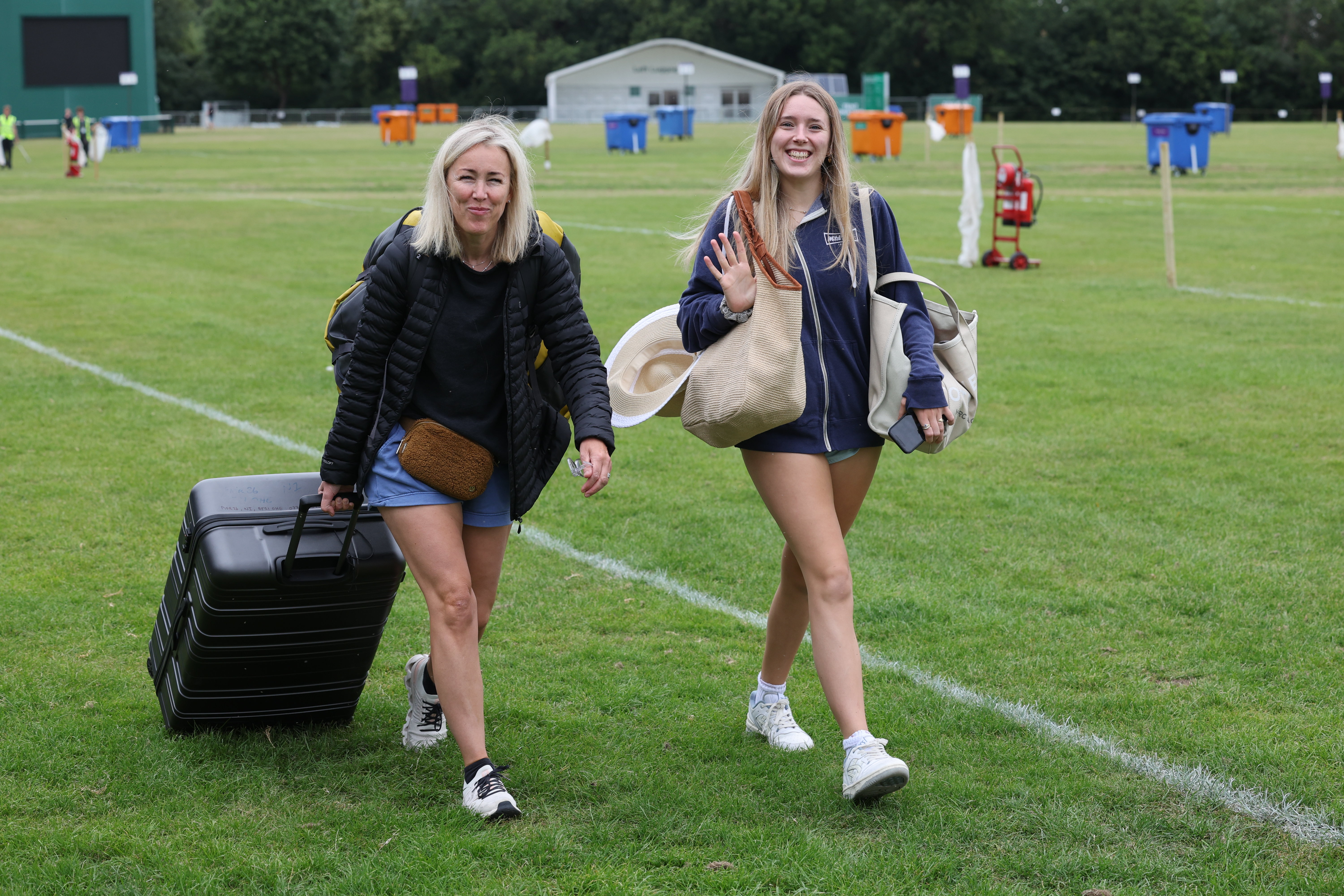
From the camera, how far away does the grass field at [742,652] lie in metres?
3.63

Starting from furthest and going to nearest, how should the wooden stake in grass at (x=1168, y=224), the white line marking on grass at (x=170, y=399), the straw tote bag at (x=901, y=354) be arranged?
the wooden stake in grass at (x=1168, y=224) → the white line marking on grass at (x=170, y=399) → the straw tote bag at (x=901, y=354)

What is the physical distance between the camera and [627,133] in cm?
4888

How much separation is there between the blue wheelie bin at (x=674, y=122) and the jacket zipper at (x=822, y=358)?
57557mm

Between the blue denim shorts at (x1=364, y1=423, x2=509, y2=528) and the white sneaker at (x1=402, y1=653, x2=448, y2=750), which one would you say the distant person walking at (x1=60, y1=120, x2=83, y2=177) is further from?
the blue denim shorts at (x1=364, y1=423, x2=509, y2=528)

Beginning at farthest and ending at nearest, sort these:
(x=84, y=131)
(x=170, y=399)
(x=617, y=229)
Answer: (x=84, y=131) → (x=617, y=229) → (x=170, y=399)

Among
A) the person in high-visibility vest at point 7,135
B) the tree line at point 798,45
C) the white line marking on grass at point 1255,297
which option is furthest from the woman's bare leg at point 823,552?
the tree line at point 798,45

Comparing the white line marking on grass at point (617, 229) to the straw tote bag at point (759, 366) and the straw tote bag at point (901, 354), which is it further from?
the straw tote bag at point (759, 366)

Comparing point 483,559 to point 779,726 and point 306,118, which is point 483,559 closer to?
point 779,726

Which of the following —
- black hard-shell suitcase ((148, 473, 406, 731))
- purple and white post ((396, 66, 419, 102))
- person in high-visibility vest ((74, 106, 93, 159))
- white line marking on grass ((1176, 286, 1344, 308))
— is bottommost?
black hard-shell suitcase ((148, 473, 406, 731))

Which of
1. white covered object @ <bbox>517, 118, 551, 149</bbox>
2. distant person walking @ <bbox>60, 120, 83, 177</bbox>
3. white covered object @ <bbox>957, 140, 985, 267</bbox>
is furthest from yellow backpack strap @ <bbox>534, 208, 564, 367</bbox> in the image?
distant person walking @ <bbox>60, 120, 83, 177</bbox>

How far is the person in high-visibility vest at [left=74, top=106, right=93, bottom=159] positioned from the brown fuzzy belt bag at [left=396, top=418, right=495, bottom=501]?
36615 millimetres

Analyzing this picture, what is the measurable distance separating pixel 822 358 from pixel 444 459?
43.7 inches

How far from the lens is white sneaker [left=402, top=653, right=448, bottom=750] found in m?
4.29

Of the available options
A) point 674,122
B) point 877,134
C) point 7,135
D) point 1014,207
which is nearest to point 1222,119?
point 674,122
